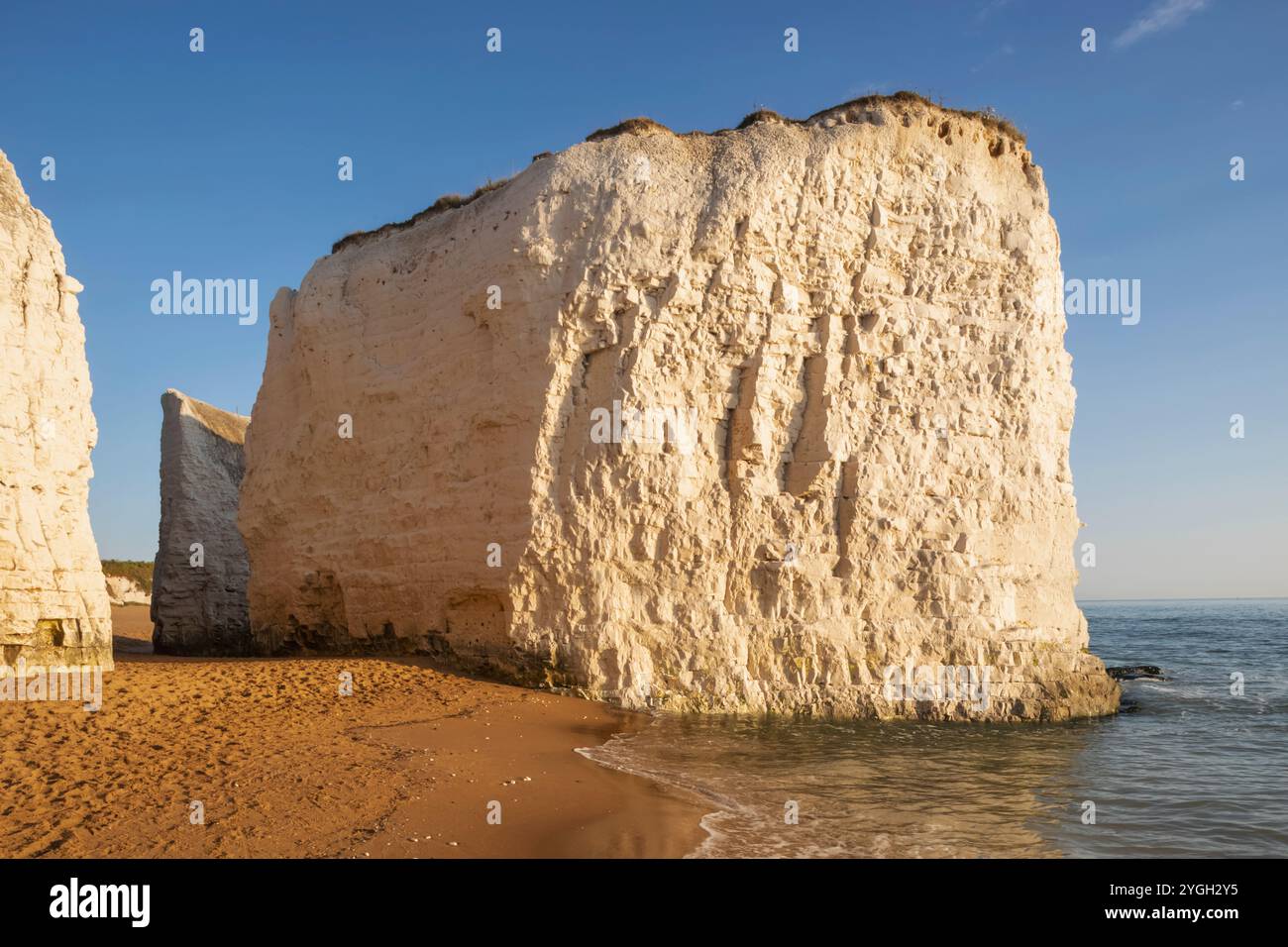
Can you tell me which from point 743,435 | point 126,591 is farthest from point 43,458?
point 126,591

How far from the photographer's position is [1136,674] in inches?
781

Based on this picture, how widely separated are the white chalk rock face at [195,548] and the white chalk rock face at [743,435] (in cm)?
604

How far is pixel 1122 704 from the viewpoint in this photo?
14.9 meters

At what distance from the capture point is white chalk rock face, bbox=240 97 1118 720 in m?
11.8

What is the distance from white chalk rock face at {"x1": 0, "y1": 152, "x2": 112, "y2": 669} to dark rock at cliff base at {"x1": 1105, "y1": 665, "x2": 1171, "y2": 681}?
61.4ft

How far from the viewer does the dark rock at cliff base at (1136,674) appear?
19.2 m

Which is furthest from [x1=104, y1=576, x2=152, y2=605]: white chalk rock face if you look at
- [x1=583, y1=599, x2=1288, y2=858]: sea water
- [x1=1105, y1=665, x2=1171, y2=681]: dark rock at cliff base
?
[x1=1105, y1=665, x2=1171, y2=681]: dark rock at cliff base

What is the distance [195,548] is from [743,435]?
12.3 m

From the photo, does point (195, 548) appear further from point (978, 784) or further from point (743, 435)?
point (978, 784)

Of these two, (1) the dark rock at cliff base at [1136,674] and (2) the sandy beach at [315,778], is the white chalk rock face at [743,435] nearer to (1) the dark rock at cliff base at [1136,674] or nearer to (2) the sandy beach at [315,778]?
(2) the sandy beach at [315,778]

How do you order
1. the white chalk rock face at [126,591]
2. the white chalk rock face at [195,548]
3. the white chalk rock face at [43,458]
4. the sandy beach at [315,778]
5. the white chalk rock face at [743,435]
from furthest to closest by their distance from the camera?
the white chalk rock face at [126,591]
the white chalk rock face at [195,548]
the white chalk rock face at [743,435]
the white chalk rock face at [43,458]
the sandy beach at [315,778]

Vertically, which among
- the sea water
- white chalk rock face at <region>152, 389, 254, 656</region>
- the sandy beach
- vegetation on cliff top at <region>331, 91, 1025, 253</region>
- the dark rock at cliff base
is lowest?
the dark rock at cliff base

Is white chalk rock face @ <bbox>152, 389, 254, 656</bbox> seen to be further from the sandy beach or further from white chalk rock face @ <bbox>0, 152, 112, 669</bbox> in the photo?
the sandy beach

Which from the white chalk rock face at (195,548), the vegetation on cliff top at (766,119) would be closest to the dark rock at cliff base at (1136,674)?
the vegetation on cliff top at (766,119)
